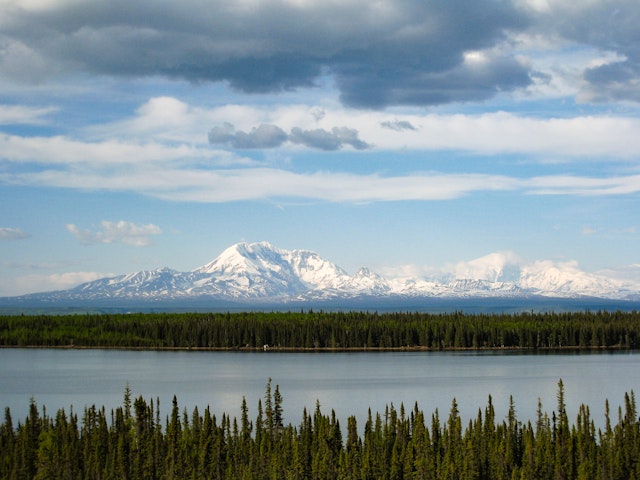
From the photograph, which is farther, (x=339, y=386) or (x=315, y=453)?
(x=339, y=386)

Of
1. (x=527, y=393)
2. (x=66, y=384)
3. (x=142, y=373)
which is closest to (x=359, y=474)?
(x=527, y=393)

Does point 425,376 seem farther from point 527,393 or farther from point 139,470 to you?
point 139,470

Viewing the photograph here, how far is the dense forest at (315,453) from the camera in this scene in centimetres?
8550

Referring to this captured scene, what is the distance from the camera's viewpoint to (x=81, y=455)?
91312mm

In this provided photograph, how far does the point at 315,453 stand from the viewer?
88.6 metres

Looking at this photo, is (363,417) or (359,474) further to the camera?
(363,417)

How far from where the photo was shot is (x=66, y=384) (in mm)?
163250

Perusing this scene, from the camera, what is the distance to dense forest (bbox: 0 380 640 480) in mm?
85500

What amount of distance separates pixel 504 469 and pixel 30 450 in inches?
1730

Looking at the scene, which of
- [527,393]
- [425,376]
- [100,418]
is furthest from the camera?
[425,376]

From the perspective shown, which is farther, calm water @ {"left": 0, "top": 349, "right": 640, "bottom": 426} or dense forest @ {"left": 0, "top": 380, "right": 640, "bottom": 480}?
calm water @ {"left": 0, "top": 349, "right": 640, "bottom": 426}

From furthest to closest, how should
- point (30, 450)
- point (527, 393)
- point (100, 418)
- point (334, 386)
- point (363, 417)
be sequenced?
point (334, 386) < point (527, 393) < point (363, 417) < point (100, 418) < point (30, 450)

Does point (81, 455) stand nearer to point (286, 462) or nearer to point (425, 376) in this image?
point (286, 462)

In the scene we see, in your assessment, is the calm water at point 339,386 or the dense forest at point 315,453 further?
the calm water at point 339,386
